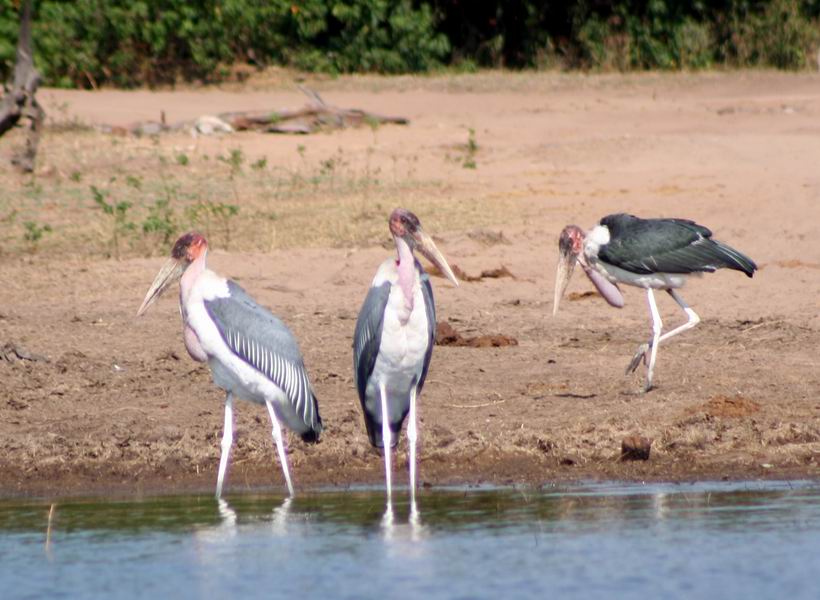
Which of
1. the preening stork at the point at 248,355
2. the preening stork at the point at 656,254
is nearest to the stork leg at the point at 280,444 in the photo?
the preening stork at the point at 248,355

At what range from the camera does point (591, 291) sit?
866cm

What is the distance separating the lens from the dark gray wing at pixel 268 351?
18.8ft

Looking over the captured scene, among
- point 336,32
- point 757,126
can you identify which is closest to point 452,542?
point 757,126

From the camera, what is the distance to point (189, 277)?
595 centimetres

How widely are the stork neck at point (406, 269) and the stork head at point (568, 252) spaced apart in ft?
5.44

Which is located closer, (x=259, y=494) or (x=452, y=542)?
(x=452, y=542)

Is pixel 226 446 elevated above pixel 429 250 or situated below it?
below

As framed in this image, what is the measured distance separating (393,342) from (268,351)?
1.54 feet

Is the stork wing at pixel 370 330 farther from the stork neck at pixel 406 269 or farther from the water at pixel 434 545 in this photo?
Answer: the water at pixel 434 545

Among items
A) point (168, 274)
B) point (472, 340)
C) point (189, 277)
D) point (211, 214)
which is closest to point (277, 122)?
point (211, 214)

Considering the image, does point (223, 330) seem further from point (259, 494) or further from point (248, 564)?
point (248, 564)

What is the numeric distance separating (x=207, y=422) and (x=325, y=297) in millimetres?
2132

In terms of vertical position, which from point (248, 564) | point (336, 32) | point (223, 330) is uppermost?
point (336, 32)

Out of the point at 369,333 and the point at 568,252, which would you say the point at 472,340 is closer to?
the point at 568,252
